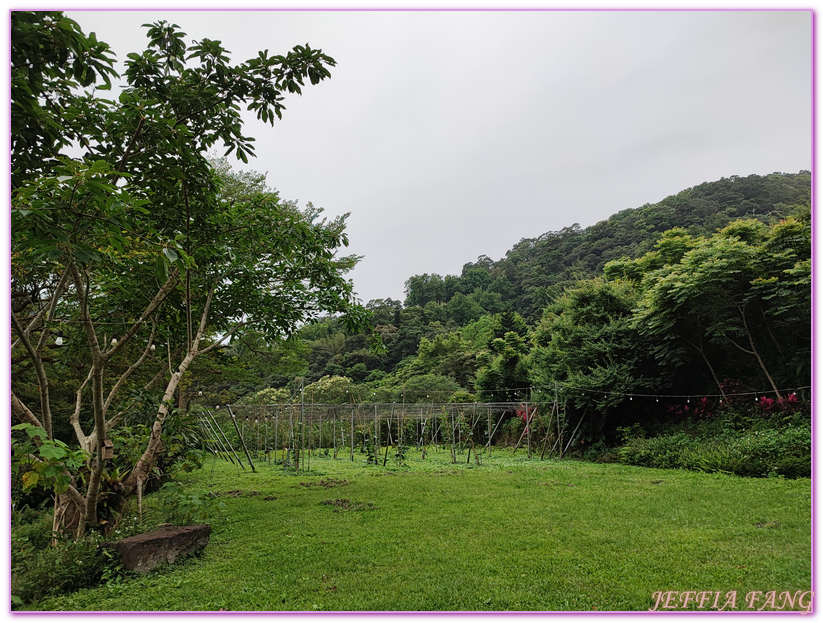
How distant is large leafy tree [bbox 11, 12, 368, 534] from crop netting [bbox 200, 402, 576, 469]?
4.88m

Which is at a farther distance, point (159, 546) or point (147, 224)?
point (147, 224)

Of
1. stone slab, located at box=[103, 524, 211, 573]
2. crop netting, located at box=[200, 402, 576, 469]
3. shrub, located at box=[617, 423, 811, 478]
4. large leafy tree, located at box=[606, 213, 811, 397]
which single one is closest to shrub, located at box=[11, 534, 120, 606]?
stone slab, located at box=[103, 524, 211, 573]

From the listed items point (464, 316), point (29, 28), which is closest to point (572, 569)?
point (29, 28)

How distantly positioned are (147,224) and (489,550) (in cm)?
388

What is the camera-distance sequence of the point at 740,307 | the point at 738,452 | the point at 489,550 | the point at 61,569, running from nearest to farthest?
the point at 61,569 < the point at 489,550 < the point at 738,452 < the point at 740,307

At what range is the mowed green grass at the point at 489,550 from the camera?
2.87 m

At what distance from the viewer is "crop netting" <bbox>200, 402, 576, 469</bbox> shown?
11023 mm

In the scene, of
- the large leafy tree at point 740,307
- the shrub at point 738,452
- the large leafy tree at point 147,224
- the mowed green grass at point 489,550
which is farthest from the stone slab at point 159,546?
the large leafy tree at point 740,307

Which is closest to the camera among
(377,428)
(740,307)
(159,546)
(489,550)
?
(159,546)

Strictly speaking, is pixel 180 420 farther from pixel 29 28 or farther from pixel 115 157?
pixel 29 28

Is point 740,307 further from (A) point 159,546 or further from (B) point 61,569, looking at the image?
(B) point 61,569

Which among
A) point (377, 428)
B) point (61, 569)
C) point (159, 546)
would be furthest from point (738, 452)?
point (61, 569)

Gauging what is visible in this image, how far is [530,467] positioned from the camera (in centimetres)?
960

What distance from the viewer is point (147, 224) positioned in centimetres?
379
